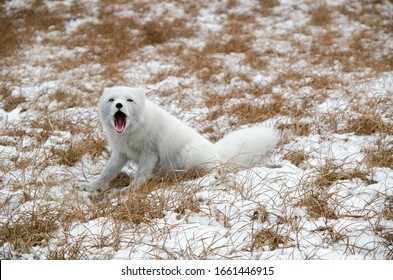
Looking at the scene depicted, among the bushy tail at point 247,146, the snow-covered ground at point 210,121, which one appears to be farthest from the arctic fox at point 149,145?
the snow-covered ground at point 210,121

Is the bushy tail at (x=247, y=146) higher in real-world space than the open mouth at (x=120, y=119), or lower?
lower

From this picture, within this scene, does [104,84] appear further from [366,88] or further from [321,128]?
[366,88]

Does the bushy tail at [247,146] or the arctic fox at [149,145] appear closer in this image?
the arctic fox at [149,145]

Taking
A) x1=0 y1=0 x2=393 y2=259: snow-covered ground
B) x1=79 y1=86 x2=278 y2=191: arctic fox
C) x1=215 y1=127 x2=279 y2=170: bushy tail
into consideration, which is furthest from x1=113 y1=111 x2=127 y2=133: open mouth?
x1=215 y1=127 x2=279 y2=170: bushy tail

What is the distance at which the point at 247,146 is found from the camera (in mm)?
3695

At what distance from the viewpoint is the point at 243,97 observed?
6043mm

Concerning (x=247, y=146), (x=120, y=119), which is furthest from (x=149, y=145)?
(x=247, y=146)

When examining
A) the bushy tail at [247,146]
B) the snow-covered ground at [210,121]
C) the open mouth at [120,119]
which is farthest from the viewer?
the bushy tail at [247,146]

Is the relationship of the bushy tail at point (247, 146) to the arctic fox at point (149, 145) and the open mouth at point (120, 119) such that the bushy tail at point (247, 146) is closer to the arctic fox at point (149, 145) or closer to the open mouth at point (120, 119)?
the arctic fox at point (149, 145)

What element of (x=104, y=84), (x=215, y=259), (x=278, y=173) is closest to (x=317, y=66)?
(x=104, y=84)

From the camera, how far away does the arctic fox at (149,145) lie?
327cm

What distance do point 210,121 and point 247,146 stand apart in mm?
1477

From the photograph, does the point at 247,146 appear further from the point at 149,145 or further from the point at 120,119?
the point at 120,119

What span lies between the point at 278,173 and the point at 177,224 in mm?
1290
